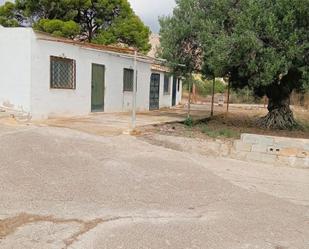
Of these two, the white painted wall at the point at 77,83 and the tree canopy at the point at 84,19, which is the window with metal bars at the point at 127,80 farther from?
the tree canopy at the point at 84,19

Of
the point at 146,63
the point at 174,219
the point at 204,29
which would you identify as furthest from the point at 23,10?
the point at 174,219

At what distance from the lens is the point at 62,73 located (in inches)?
542

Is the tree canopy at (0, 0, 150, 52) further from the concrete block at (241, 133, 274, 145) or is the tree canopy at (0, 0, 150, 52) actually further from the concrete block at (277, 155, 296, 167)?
the concrete block at (277, 155, 296, 167)

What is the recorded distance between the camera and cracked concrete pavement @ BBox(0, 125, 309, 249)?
448cm

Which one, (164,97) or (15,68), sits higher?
(15,68)

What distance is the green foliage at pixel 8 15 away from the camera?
26.1 metres

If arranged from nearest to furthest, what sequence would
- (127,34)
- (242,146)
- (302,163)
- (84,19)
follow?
(302,163) → (242,146) → (127,34) → (84,19)

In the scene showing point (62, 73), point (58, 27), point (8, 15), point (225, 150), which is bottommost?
point (225, 150)

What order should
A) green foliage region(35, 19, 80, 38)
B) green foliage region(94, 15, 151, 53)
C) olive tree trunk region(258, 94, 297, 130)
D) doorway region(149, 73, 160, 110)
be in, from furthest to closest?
green foliage region(94, 15, 151, 53) → green foliage region(35, 19, 80, 38) → doorway region(149, 73, 160, 110) → olive tree trunk region(258, 94, 297, 130)

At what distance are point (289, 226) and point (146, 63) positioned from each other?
612 inches

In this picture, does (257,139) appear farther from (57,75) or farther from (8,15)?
(8,15)

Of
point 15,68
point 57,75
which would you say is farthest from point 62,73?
point 15,68

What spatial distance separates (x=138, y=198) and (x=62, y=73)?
29.0ft

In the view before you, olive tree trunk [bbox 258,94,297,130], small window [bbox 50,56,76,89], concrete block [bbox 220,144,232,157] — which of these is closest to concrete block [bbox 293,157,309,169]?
concrete block [bbox 220,144,232,157]
